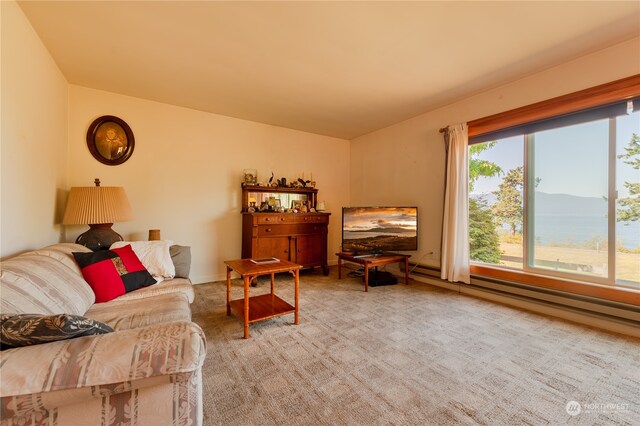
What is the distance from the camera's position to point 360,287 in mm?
3564

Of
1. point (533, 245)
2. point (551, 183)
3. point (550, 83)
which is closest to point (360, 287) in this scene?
point (533, 245)

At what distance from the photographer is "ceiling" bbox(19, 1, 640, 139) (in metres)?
1.85

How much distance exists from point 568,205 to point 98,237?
191 inches

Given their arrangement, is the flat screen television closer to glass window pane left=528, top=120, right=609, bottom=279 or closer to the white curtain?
the white curtain

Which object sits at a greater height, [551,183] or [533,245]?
[551,183]

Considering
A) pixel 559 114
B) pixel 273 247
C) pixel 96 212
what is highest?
pixel 559 114

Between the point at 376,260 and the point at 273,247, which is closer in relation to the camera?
the point at 376,260

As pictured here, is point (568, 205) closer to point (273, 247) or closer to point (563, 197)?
point (563, 197)

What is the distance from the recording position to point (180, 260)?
8.04 feet

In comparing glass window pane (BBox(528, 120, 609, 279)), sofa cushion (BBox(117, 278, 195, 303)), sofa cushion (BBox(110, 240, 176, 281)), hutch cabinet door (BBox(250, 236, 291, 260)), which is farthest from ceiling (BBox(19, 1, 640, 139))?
sofa cushion (BBox(117, 278, 195, 303))

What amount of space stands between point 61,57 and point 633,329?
5.66m

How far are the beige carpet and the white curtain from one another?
0.65m

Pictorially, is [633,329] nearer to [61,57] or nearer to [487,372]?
[487,372]

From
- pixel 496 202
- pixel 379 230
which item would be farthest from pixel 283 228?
pixel 496 202
